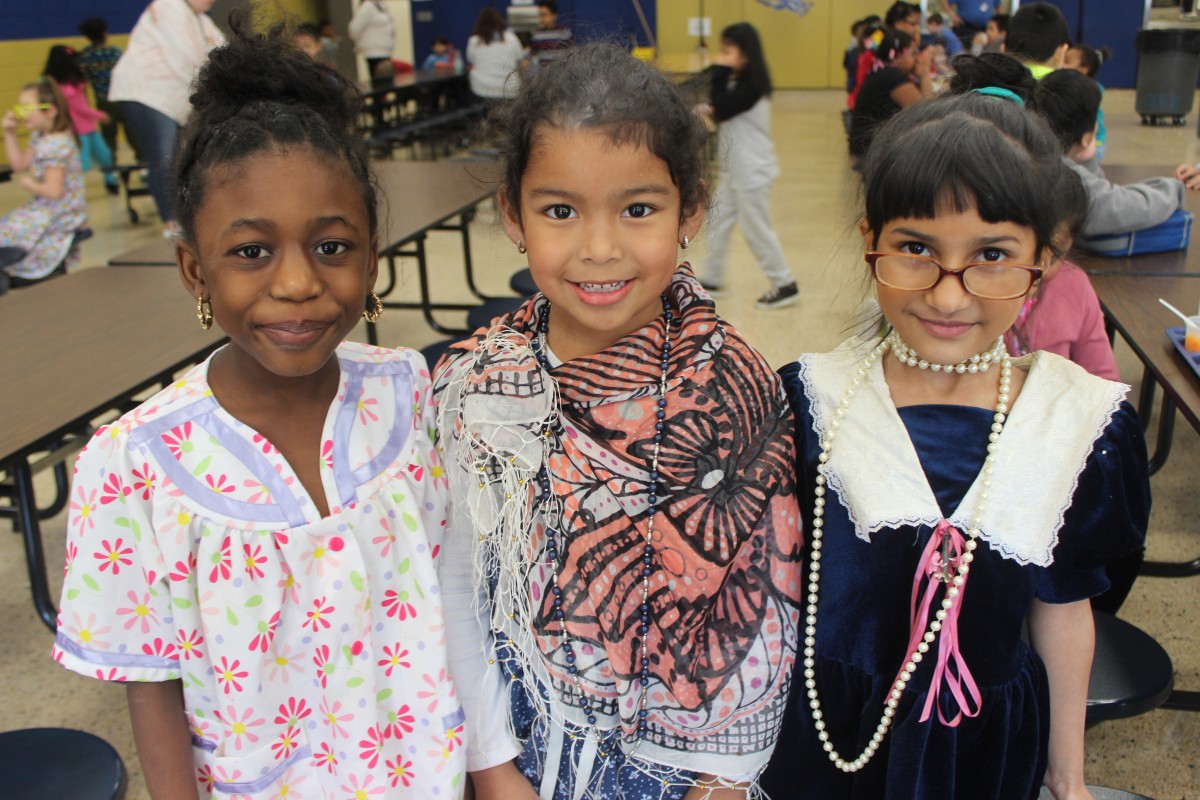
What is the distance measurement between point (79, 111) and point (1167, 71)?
9453mm

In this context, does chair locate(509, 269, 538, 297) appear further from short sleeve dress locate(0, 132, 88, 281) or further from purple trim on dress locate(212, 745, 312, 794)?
purple trim on dress locate(212, 745, 312, 794)

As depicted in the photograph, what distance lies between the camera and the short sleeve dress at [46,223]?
3.74 metres

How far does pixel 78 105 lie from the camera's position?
7070 mm

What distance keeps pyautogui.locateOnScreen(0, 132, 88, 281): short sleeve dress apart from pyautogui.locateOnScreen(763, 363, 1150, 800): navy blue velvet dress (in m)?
3.64

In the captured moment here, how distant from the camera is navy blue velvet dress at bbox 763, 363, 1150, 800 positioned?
985 mm

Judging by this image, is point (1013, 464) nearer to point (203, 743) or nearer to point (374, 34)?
point (203, 743)

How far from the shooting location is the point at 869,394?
40.7 inches

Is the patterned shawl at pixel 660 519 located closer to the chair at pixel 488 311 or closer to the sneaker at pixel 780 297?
the chair at pixel 488 311

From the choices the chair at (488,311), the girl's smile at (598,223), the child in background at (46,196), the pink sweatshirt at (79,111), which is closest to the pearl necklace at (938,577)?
the girl's smile at (598,223)

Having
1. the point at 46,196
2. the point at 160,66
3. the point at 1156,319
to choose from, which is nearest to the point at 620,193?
the point at 1156,319

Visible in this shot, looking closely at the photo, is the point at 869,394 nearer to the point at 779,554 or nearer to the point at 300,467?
the point at 779,554

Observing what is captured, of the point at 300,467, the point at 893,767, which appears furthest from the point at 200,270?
the point at 893,767

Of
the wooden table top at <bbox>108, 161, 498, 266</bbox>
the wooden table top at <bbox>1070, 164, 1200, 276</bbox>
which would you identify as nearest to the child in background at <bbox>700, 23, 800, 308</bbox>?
the wooden table top at <bbox>108, 161, 498, 266</bbox>

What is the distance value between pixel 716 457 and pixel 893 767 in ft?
1.28
